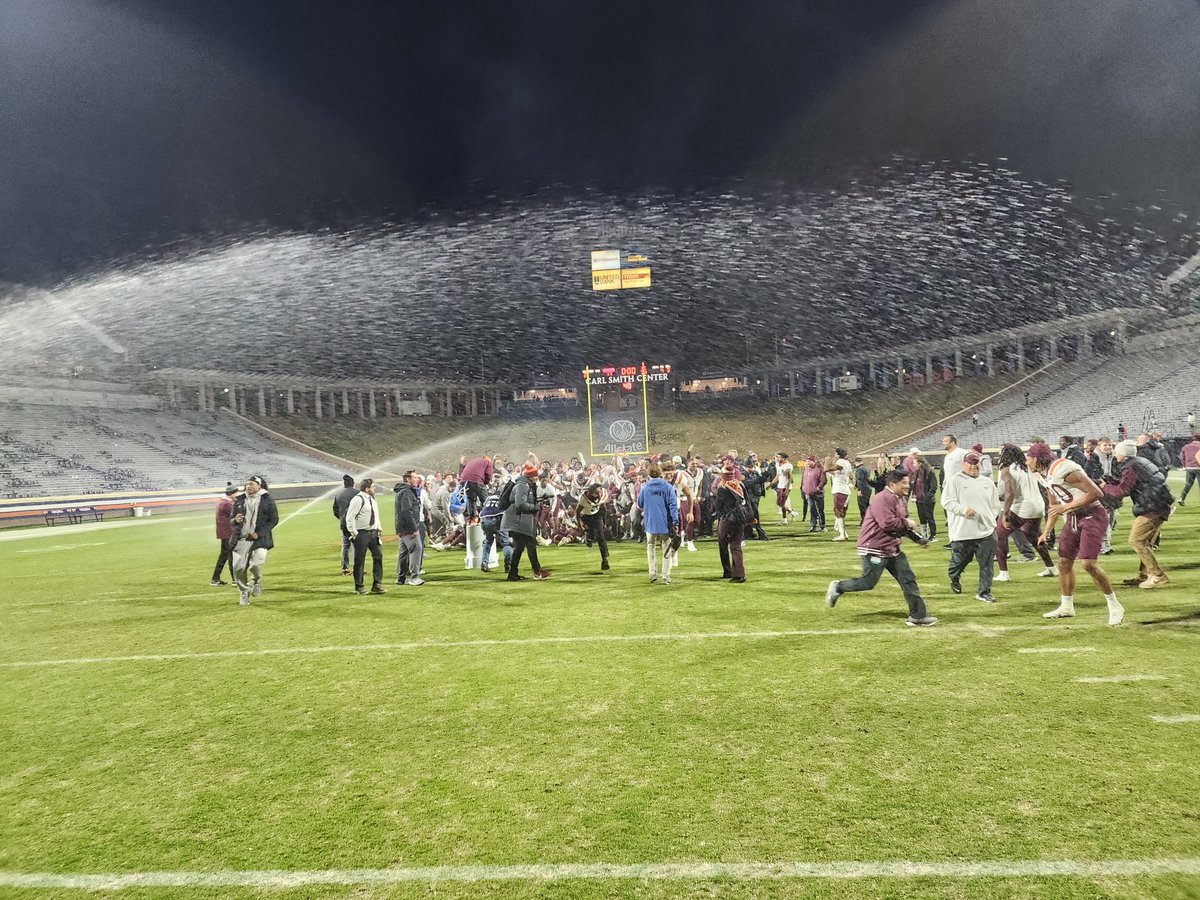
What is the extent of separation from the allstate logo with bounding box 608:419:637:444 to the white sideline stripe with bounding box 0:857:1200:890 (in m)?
26.4

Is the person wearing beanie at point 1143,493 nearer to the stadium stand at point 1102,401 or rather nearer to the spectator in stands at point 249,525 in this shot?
the spectator in stands at point 249,525

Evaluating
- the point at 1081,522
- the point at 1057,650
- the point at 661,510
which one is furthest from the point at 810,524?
the point at 1057,650

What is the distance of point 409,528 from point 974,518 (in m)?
8.03

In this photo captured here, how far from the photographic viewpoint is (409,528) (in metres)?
11.9

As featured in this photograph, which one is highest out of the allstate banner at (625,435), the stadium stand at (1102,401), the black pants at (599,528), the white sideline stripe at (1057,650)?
the stadium stand at (1102,401)

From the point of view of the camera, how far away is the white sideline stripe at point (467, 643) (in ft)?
25.5

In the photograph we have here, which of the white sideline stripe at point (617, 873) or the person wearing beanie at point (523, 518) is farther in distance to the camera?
the person wearing beanie at point (523, 518)

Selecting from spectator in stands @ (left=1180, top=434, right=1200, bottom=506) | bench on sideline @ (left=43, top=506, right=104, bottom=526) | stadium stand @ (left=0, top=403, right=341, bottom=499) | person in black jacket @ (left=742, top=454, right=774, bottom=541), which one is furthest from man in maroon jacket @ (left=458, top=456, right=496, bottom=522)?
stadium stand @ (left=0, top=403, right=341, bottom=499)

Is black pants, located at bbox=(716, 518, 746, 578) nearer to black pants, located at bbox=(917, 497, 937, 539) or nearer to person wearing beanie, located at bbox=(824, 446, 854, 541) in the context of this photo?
black pants, located at bbox=(917, 497, 937, 539)

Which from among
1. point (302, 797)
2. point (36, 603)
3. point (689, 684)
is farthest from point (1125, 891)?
point (36, 603)

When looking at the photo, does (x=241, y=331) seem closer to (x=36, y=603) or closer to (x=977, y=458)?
(x=36, y=603)

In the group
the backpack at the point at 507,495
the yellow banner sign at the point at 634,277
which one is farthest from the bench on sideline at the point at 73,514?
the backpack at the point at 507,495

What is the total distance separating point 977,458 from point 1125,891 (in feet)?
20.7

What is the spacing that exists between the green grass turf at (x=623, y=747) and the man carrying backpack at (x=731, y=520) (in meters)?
1.61
